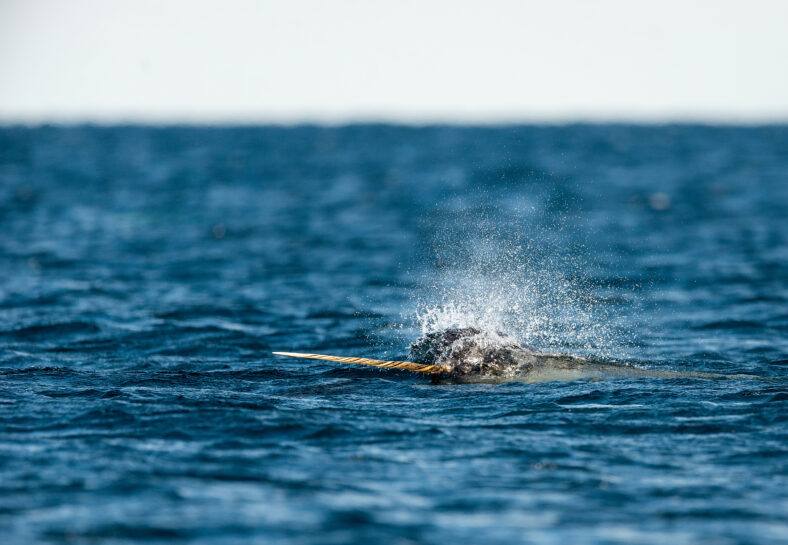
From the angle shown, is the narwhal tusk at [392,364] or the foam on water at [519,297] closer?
the narwhal tusk at [392,364]

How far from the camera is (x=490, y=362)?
15.3 metres

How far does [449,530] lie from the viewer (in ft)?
28.6

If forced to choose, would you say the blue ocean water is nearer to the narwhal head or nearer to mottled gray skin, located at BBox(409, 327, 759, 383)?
mottled gray skin, located at BBox(409, 327, 759, 383)

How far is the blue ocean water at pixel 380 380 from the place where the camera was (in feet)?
30.3

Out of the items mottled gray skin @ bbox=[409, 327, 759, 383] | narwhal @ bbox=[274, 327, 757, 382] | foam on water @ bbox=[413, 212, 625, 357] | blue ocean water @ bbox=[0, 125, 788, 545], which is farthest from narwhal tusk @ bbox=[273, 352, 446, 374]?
foam on water @ bbox=[413, 212, 625, 357]

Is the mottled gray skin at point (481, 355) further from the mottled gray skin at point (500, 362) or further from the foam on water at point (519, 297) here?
the foam on water at point (519, 297)

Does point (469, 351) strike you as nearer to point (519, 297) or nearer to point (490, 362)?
point (490, 362)

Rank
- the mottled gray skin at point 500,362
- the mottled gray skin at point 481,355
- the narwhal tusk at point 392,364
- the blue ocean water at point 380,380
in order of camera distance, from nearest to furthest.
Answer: the blue ocean water at point 380,380 → the mottled gray skin at point 500,362 → the narwhal tusk at point 392,364 → the mottled gray skin at point 481,355

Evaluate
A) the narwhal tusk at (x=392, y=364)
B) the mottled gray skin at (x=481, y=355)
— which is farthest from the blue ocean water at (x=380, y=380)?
the mottled gray skin at (x=481, y=355)

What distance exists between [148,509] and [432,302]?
570 inches

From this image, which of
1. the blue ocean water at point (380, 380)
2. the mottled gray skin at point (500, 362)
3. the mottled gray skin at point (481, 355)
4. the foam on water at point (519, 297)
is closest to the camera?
the blue ocean water at point (380, 380)

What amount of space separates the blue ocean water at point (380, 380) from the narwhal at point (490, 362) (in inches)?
20.0

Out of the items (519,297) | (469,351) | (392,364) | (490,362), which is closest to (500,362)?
(490,362)

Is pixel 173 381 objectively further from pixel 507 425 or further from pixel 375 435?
pixel 507 425
